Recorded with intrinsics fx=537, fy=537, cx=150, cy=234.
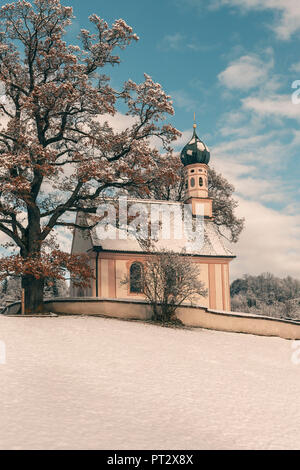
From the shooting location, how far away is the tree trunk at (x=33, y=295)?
2700 cm

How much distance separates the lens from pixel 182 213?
4125cm

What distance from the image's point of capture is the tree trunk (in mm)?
27000

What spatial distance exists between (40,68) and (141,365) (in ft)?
55.9

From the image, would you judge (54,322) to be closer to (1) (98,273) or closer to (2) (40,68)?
(1) (98,273)

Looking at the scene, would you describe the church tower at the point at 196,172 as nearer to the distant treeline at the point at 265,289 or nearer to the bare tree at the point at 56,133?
the bare tree at the point at 56,133

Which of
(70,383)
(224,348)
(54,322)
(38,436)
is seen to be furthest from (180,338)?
(38,436)

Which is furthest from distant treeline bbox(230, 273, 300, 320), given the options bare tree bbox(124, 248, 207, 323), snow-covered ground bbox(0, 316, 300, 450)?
snow-covered ground bbox(0, 316, 300, 450)

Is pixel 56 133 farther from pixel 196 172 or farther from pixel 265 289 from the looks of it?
pixel 265 289

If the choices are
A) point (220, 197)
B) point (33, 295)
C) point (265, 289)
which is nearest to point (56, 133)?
point (33, 295)

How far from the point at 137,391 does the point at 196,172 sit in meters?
32.2

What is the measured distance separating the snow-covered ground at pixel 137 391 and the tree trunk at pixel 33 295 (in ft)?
10.7

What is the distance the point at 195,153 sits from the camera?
146ft
